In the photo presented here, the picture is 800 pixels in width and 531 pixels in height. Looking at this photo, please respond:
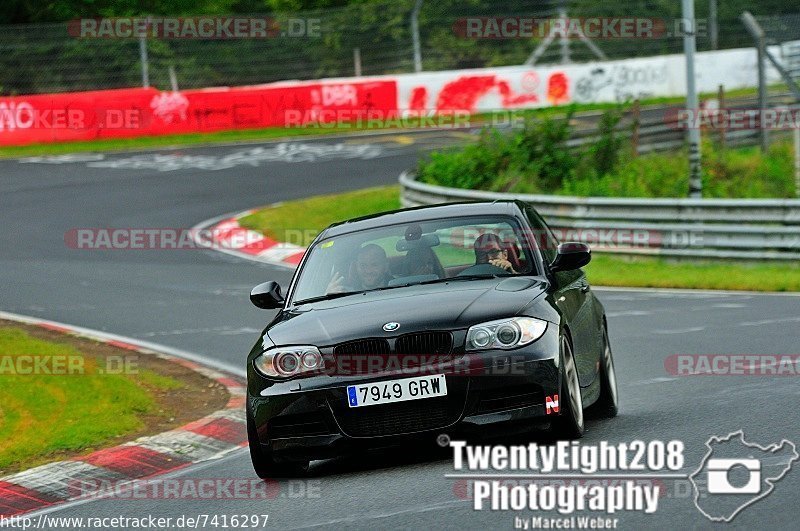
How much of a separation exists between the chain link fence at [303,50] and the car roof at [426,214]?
93.0ft

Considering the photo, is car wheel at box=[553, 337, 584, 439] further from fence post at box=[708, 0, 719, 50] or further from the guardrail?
fence post at box=[708, 0, 719, 50]

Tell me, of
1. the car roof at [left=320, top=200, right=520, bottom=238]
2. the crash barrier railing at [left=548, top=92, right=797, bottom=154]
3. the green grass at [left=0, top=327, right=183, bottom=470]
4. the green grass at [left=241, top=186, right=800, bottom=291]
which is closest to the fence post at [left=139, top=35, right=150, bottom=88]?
the crash barrier railing at [left=548, top=92, right=797, bottom=154]

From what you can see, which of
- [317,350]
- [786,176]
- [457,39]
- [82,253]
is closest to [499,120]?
[457,39]

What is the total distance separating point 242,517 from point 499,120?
32.4 metres

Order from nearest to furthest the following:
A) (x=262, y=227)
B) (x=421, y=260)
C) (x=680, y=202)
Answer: (x=421, y=260) < (x=680, y=202) < (x=262, y=227)

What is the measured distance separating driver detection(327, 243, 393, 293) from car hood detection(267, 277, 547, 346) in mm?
205

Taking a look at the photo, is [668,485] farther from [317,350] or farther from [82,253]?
[82,253]

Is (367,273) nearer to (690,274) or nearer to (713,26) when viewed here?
(690,274)

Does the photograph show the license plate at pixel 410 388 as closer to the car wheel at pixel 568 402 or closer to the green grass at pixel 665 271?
the car wheel at pixel 568 402

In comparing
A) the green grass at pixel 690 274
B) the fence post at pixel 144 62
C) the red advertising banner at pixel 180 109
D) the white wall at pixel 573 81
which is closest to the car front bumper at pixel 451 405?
the green grass at pixel 690 274

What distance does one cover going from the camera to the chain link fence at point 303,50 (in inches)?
1448

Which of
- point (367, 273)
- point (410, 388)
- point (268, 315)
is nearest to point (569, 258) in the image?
Result: point (367, 273)

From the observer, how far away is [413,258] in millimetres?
8758

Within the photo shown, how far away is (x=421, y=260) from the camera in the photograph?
8.75 meters
